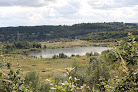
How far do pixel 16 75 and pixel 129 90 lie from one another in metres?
3.17

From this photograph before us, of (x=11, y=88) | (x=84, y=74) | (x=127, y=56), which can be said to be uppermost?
(x=127, y=56)

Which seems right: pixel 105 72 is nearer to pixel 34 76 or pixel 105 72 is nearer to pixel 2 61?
pixel 34 76

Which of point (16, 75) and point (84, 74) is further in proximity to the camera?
point (84, 74)

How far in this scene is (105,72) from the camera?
22234 mm

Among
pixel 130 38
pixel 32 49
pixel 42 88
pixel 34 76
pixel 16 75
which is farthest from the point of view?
pixel 32 49

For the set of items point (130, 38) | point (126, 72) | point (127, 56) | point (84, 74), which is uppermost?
point (130, 38)

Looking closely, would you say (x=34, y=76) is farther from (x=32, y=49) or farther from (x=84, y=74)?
(x=32, y=49)

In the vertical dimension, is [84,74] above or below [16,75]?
below

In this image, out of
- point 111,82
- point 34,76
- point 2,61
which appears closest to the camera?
point 111,82

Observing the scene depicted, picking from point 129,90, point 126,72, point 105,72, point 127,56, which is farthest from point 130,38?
point 105,72

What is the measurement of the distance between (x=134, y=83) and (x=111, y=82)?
1.91 ft

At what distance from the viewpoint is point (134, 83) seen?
11.0ft

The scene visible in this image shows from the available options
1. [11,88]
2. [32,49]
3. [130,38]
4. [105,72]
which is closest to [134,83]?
[130,38]

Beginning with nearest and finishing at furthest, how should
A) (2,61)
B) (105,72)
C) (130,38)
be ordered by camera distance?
(130,38) → (2,61) → (105,72)
